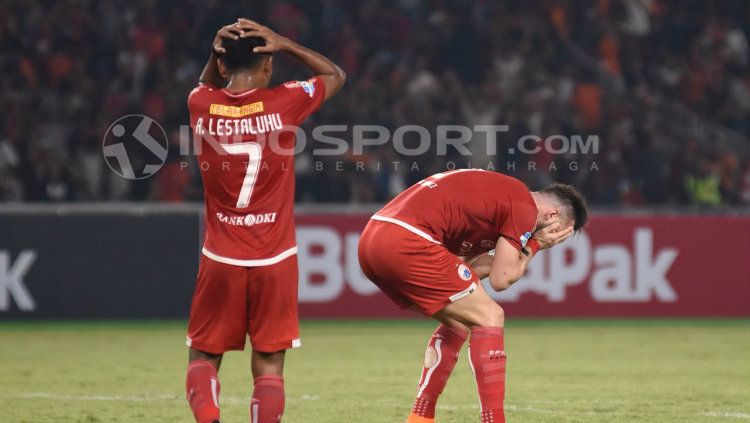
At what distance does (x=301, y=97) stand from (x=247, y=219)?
1.89 ft

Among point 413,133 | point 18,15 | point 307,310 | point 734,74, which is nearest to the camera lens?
point 307,310

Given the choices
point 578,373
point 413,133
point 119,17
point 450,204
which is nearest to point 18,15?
point 119,17

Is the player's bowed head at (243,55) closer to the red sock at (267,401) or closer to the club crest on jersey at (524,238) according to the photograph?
the red sock at (267,401)

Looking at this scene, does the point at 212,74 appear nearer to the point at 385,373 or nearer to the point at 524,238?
the point at 524,238

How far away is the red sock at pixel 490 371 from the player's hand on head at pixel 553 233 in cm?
54

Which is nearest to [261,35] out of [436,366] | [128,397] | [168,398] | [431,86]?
[436,366]

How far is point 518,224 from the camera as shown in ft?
19.0

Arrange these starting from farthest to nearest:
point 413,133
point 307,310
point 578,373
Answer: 1. point 413,133
2. point 307,310
3. point 578,373

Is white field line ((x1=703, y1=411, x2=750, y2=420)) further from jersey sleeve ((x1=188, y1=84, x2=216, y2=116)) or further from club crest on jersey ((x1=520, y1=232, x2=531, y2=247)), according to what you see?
jersey sleeve ((x1=188, y1=84, x2=216, y2=116))

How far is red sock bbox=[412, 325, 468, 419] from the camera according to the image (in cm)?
626

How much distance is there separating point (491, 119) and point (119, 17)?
4689 millimetres

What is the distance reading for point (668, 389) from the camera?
8453 millimetres

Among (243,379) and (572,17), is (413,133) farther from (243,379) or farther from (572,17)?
(243,379)

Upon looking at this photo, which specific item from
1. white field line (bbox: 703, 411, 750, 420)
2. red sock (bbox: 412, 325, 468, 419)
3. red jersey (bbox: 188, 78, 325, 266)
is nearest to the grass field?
white field line (bbox: 703, 411, 750, 420)
